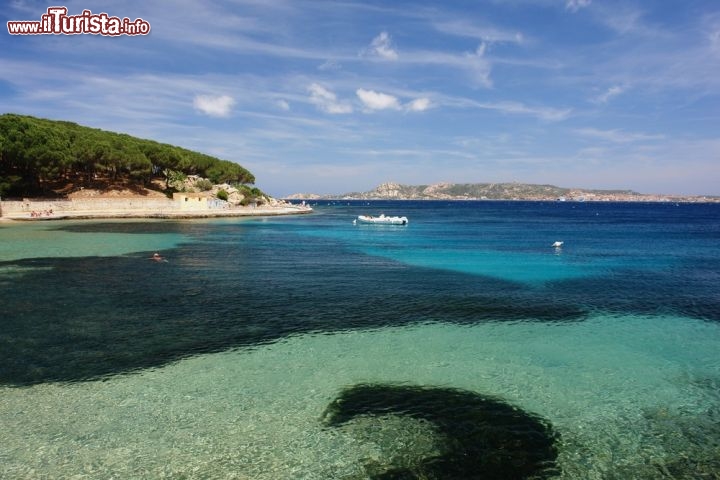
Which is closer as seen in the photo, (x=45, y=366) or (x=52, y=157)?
(x=45, y=366)

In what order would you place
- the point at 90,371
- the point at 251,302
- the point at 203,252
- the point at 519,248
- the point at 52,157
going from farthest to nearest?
the point at 52,157 → the point at 519,248 → the point at 203,252 → the point at 251,302 → the point at 90,371

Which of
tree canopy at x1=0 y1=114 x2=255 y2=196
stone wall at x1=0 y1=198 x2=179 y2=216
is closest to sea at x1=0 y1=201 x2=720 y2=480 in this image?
stone wall at x1=0 y1=198 x2=179 y2=216

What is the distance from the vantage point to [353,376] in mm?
12727

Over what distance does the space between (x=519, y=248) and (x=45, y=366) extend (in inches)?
1550

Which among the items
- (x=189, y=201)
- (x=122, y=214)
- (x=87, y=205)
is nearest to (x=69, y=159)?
(x=87, y=205)

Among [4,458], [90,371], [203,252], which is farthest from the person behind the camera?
[203,252]

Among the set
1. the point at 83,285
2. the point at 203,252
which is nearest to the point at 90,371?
the point at 83,285

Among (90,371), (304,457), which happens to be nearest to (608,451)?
(304,457)

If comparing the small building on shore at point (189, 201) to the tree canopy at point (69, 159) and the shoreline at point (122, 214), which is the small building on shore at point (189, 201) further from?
the tree canopy at point (69, 159)

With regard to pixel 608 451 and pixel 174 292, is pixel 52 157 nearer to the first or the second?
pixel 174 292

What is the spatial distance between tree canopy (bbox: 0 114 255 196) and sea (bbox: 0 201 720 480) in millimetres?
47041

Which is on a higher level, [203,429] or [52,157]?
[52,157]

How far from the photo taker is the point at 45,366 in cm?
1276

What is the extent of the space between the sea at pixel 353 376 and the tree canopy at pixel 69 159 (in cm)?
4704
